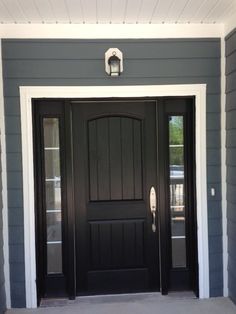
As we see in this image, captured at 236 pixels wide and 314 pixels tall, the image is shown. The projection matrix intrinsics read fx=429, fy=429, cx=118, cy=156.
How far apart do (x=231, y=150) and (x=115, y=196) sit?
1103 mm

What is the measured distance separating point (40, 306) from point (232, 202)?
1.90 meters

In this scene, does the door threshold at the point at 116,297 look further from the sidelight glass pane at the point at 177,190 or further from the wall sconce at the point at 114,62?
the wall sconce at the point at 114,62

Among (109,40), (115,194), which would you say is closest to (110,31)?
(109,40)

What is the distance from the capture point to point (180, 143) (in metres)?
3.93

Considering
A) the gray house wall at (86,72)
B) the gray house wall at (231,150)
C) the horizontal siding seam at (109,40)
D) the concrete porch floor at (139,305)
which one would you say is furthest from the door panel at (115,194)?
the gray house wall at (231,150)

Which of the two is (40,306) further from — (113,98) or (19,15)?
(19,15)

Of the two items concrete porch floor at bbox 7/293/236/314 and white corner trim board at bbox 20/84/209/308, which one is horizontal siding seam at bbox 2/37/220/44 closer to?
white corner trim board at bbox 20/84/209/308

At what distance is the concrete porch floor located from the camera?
3637 millimetres

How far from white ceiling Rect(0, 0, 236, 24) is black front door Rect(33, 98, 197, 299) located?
70 centimetres

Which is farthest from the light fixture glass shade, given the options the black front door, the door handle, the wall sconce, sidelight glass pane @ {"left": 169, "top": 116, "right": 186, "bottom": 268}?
the door handle

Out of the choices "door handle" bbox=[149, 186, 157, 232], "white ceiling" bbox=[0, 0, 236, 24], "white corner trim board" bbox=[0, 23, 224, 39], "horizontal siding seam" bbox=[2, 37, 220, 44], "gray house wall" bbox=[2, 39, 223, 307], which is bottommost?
"door handle" bbox=[149, 186, 157, 232]

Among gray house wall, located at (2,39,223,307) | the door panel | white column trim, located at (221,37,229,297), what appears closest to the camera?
gray house wall, located at (2,39,223,307)

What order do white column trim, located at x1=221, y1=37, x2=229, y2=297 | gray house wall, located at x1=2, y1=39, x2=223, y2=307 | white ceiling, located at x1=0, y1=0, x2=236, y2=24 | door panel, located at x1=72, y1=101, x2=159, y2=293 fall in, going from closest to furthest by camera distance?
1. white ceiling, located at x1=0, y1=0, x2=236, y2=24
2. gray house wall, located at x1=2, y1=39, x2=223, y2=307
3. white column trim, located at x1=221, y1=37, x2=229, y2=297
4. door panel, located at x1=72, y1=101, x2=159, y2=293

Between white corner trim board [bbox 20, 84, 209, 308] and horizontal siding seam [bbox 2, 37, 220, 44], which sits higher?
horizontal siding seam [bbox 2, 37, 220, 44]
